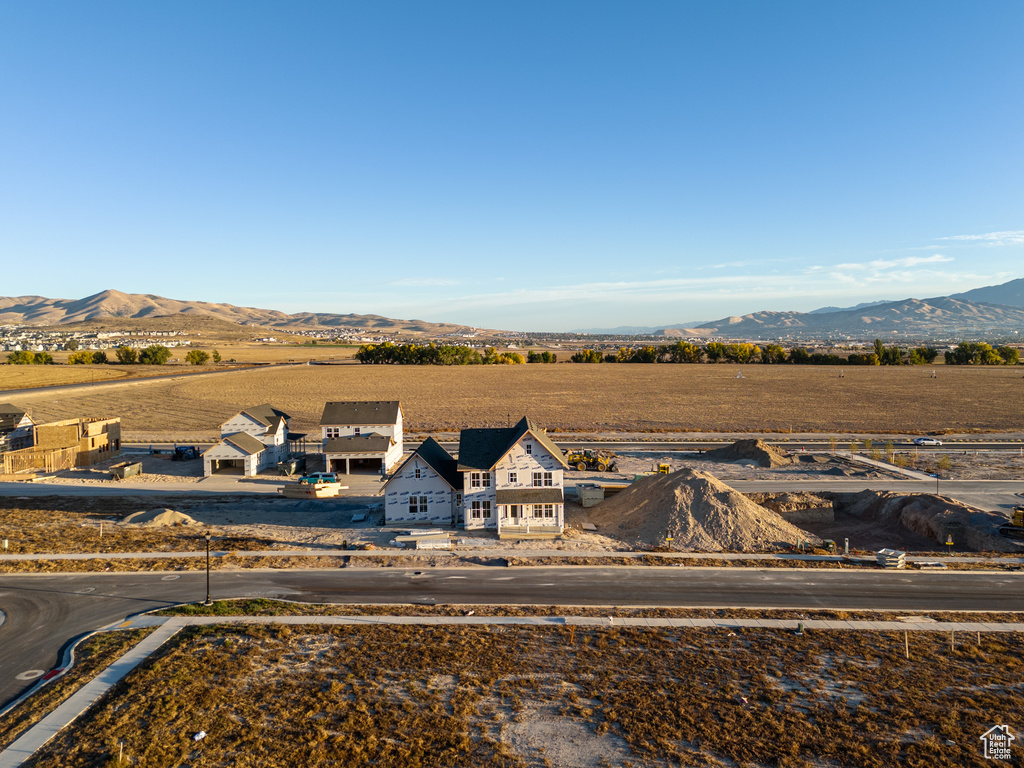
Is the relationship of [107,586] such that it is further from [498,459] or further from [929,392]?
[929,392]

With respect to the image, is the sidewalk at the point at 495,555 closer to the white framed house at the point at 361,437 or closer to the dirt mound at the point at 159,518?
the dirt mound at the point at 159,518

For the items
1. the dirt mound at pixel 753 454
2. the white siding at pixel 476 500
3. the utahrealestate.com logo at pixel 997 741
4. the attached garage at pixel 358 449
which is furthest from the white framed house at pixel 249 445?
the utahrealestate.com logo at pixel 997 741

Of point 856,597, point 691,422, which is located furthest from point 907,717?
point 691,422

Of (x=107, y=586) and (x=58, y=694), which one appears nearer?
(x=58, y=694)

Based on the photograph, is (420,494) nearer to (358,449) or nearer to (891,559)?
(358,449)

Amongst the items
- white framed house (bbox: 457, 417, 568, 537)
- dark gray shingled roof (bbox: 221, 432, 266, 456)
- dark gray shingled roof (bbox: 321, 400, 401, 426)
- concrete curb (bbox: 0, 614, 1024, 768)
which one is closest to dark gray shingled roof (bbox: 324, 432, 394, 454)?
dark gray shingled roof (bbox: 321, 400, 401, 426)

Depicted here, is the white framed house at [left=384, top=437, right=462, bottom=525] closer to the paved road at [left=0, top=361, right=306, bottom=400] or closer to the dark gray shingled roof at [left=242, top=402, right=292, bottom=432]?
the dark gray shingled roof at [left=242, top=402, right=292, bottom=432]
